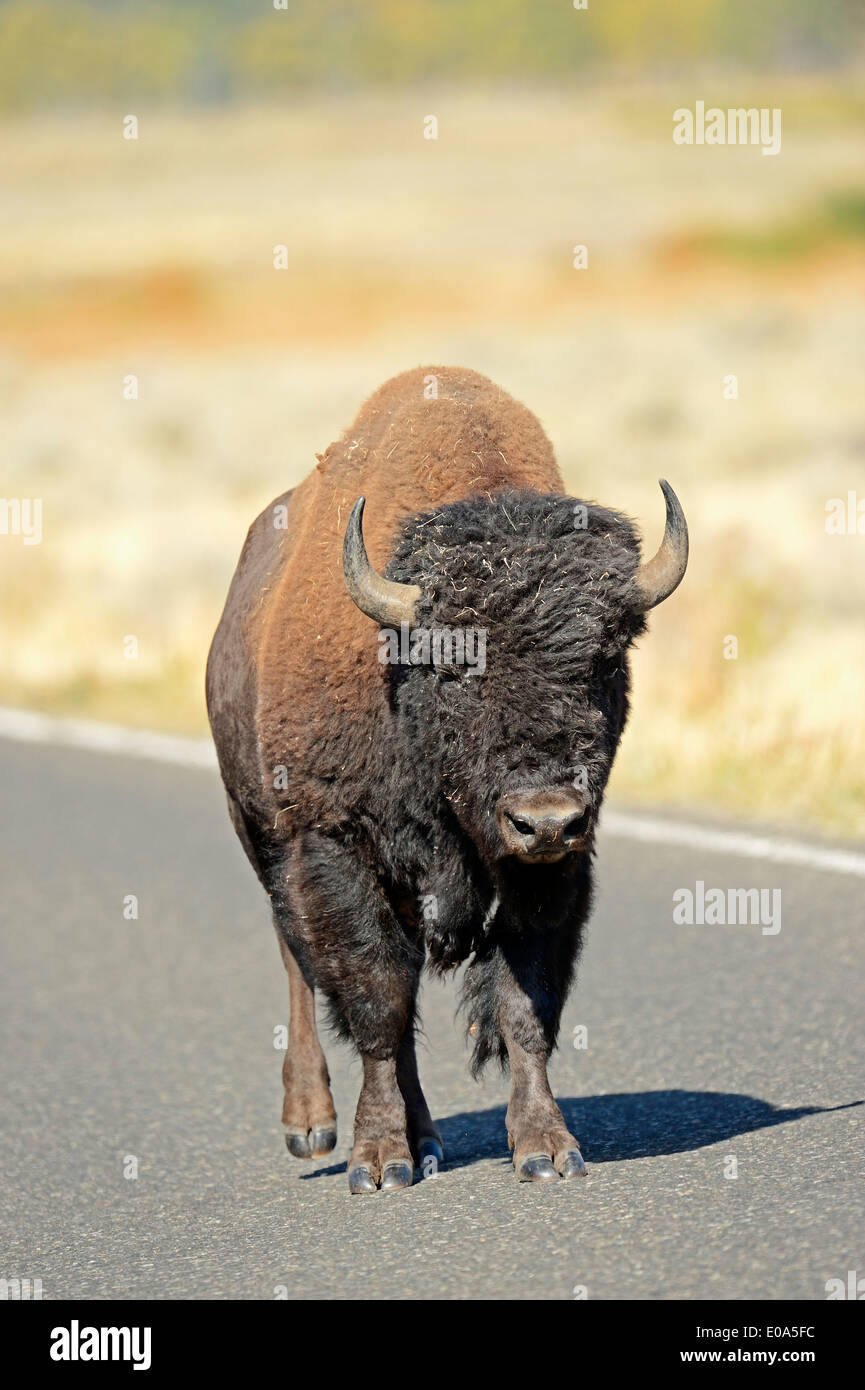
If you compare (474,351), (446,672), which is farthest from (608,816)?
(474,351)

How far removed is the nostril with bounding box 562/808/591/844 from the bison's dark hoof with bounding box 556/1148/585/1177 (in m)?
0.97

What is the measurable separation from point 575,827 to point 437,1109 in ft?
6.63

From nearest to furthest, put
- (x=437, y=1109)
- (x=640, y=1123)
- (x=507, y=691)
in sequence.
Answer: (x=507, y=691) < (x=640, y=1123) < (x=437, y=1109)

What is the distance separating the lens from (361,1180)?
17.7 feet

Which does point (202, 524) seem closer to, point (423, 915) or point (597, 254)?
point (423, 915)

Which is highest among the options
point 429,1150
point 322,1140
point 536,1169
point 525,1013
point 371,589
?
point 371,589

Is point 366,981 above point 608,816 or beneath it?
above

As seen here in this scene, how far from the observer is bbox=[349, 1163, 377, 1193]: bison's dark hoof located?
17.6 ft

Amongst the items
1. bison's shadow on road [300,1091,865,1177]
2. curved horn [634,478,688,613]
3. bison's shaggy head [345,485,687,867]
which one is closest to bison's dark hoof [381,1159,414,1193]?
bison's shadow on road [300,1091,865,1177]

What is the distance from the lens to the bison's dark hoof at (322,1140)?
6059 mm

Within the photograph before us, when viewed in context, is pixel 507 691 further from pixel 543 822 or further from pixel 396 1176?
pixel 396 1176

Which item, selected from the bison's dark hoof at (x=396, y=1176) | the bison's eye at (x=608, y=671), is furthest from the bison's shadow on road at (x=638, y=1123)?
the bison's eye at (x=608, y=671)

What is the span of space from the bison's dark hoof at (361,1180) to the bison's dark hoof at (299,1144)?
646 millimetres

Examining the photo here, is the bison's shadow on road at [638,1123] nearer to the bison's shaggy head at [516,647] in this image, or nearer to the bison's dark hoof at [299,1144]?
the bison's dark hoof at [299,1144]
